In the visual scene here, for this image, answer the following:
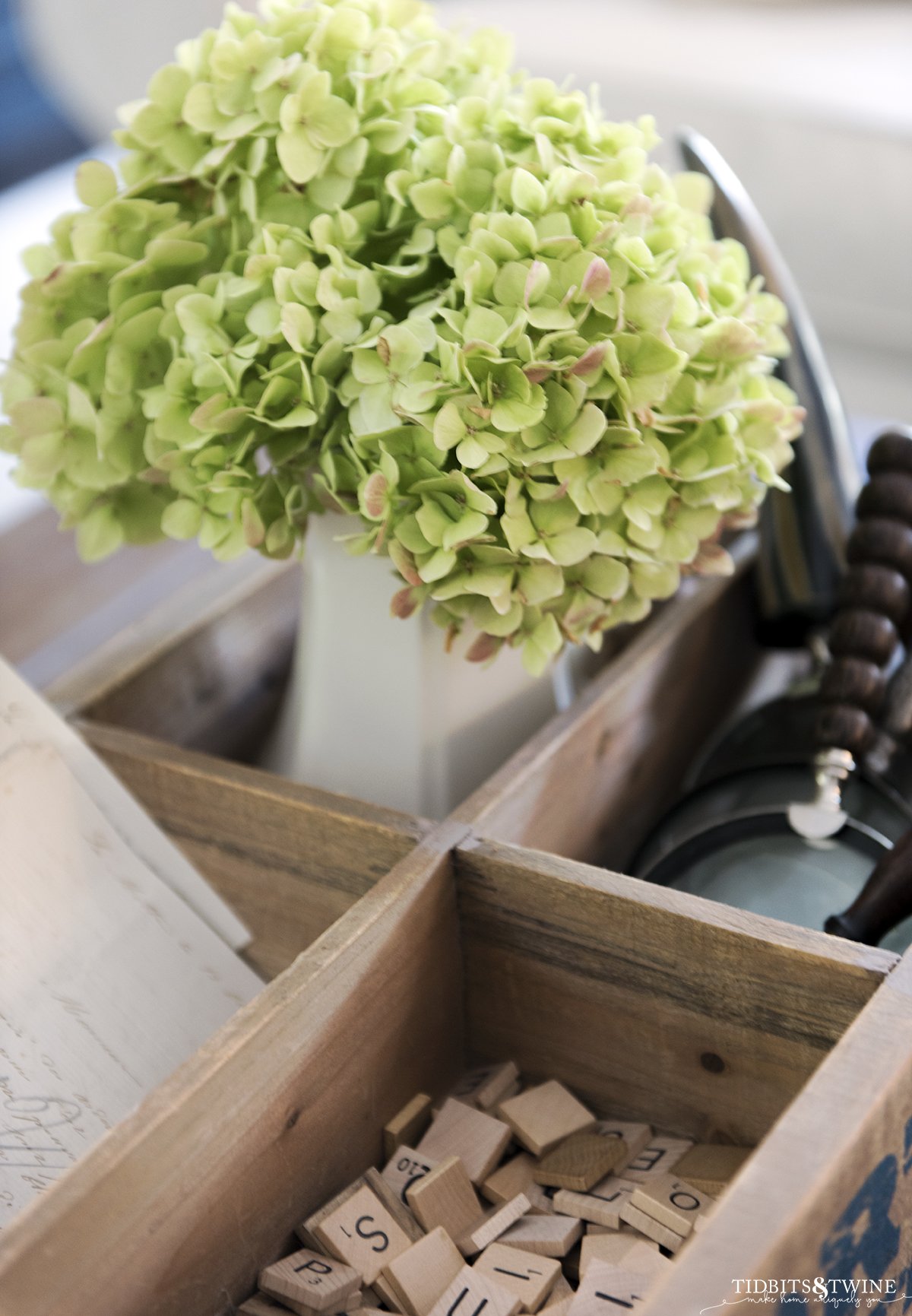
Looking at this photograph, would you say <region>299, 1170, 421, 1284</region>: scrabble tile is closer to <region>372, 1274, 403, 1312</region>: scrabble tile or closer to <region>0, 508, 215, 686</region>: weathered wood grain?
<region>372, 1274, 403, 1312</region>: scrabble tile

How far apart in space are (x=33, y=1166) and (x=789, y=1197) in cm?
25

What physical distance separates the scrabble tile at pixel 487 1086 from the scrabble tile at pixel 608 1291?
0.33 ft

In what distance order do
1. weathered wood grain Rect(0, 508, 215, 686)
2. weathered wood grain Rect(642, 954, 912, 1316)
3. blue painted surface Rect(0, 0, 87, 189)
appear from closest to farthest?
weathered wood grain Rect(642, 954, 912, 1316) < weathered wood grain Rect(0, 508, 215, 686) < blue painted surface Rect(0, 0, 87, 189)

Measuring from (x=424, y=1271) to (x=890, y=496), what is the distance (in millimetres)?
401

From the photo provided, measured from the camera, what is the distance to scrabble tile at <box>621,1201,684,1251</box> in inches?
16.1

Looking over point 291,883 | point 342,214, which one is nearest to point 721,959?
point 291,883

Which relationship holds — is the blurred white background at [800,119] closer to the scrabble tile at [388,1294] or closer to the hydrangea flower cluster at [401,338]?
the hydrangea flower cluster at [401,338]

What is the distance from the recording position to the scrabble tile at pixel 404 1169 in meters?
0.44

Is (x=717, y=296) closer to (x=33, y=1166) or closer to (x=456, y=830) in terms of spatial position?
(x=456, y=830)

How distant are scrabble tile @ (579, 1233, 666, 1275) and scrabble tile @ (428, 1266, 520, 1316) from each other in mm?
26

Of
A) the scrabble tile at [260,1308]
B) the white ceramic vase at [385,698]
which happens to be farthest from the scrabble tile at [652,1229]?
the white ceramic vase at [385,698]

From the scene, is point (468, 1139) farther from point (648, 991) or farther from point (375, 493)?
point (375, 493)

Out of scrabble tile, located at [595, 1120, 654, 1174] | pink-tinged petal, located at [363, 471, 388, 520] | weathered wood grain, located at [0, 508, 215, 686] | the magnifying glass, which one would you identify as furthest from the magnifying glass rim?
weathered wood grain, located at [0, 508, 215, 686]

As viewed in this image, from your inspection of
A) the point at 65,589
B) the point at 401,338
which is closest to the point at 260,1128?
the point at 401,338
